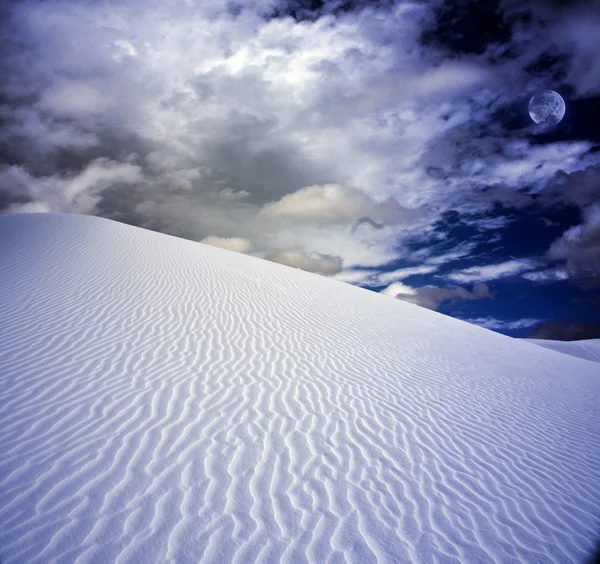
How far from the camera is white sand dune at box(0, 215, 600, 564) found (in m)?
3.15

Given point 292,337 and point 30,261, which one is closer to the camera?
point 292,337

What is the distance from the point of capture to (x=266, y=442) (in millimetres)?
4613

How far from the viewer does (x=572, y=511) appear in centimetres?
402

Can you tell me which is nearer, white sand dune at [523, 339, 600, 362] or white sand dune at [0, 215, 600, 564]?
white sand dune at [0, 215, 600, 564]

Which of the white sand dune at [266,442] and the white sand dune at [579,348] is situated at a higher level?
the white sand dune at [579,348]

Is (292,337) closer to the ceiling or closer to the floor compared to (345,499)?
closer to the ceiling

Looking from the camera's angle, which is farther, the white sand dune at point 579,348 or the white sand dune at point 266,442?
the white sand dune at point 579,348

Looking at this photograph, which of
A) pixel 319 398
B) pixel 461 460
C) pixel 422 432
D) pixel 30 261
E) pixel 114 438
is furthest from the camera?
pixel 30 261

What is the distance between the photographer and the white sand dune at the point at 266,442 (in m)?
3.15

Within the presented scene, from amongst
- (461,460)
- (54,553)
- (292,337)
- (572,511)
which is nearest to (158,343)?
(292,337)

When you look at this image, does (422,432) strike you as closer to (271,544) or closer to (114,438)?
(271,544)

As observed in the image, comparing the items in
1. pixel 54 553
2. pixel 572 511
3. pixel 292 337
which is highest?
pixel 292 337

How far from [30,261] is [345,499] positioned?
47.9 ft

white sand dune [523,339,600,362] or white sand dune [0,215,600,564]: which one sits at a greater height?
white sand dune [523,339,600,362]
